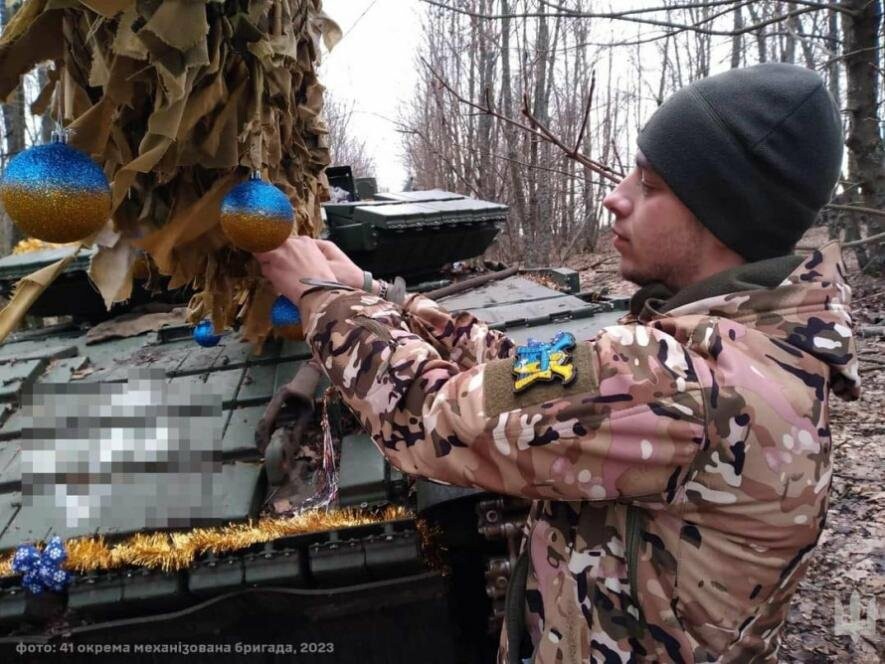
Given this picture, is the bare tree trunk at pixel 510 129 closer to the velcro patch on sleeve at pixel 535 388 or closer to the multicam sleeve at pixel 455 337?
the multicam sleeve at pixel 455 337

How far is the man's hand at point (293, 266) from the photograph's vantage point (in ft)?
5.17

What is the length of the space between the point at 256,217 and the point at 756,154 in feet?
3.23

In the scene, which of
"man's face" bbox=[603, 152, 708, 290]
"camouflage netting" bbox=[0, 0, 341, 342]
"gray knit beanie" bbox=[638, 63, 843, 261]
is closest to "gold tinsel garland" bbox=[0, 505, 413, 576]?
"camouflage netting" bbox=[0, 0, 341, 342]

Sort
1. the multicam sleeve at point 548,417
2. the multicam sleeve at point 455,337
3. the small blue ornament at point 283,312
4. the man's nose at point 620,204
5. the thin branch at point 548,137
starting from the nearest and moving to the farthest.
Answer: the multicam sleeve at point 548,417 < the man's nose at point 620,204 < the multicam sleeve at point 455,337 < the small blue ornament at point 283,312 < the thin branch at point 548,137

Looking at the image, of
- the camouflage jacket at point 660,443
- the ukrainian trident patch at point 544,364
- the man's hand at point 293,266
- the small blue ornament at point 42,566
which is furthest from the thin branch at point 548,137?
the small blue ornament at point 42,566

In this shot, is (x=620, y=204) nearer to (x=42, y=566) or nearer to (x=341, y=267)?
(x=341, y=267)

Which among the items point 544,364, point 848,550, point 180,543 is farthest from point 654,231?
point 848,550

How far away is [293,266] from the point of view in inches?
62.7

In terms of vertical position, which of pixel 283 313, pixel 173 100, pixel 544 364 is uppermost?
pixel 173 100

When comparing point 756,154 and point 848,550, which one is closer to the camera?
point 756,154

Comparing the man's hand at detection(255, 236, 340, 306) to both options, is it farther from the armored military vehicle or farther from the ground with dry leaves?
the ground with dry leaves

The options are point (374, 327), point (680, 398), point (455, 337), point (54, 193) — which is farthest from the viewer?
point (455, 337)

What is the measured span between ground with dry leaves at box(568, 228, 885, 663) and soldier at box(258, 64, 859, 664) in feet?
7.14

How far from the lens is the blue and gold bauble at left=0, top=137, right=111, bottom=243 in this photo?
1.25 meters
